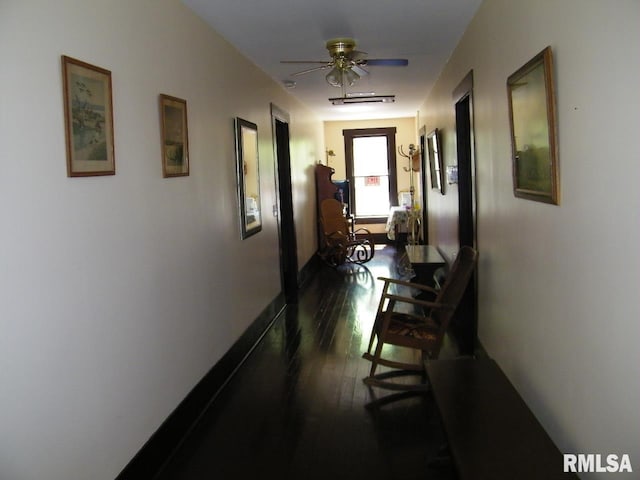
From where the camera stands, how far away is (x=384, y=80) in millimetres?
6652

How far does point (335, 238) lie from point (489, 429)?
672 cm

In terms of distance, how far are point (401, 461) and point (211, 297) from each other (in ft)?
5.47

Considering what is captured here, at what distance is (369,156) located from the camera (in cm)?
1192

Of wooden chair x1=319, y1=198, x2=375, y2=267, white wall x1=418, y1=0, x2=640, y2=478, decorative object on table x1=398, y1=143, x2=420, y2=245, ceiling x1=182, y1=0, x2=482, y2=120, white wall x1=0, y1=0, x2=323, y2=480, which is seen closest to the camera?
white wall x1=418, y1=0, x2=640, y2=478

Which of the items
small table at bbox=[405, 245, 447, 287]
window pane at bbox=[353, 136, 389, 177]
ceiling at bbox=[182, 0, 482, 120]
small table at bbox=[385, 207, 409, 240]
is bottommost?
small table at bbox=[405, 245, 447, 287]

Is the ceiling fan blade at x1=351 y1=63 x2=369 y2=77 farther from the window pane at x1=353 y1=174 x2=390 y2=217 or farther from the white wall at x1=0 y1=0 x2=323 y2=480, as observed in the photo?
the window pane at x1=353 y1=174 x2=390 y2=217

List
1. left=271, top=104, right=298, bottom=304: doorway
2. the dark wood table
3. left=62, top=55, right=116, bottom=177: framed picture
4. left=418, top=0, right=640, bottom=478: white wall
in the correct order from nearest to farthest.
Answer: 1. left=418, top=0, right=640, bottom=478: white wall
2. the dark wood table
3. left=62, top=55, right=116, bottom=177: framed picture
4. left=271, top=104, right=298, bottom=304: doorway

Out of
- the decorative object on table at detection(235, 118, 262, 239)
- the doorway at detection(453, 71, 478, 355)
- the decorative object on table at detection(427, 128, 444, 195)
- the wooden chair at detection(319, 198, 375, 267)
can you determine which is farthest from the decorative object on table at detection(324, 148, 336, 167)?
the doorway at detection(453, 71, 478, 355)

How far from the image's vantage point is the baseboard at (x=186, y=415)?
2.71 meters

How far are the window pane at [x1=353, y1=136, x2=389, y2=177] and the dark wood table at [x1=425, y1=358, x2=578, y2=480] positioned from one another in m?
9.18

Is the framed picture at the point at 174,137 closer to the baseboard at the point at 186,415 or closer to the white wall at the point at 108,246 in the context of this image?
the white wall at the point at 108,246

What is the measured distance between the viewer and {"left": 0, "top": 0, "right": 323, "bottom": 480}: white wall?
6.13 feet

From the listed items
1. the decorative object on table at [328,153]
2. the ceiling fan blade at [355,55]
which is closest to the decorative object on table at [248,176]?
the ceiling fan blade at [355,55]

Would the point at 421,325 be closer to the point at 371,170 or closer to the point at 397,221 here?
the point at 397,221
